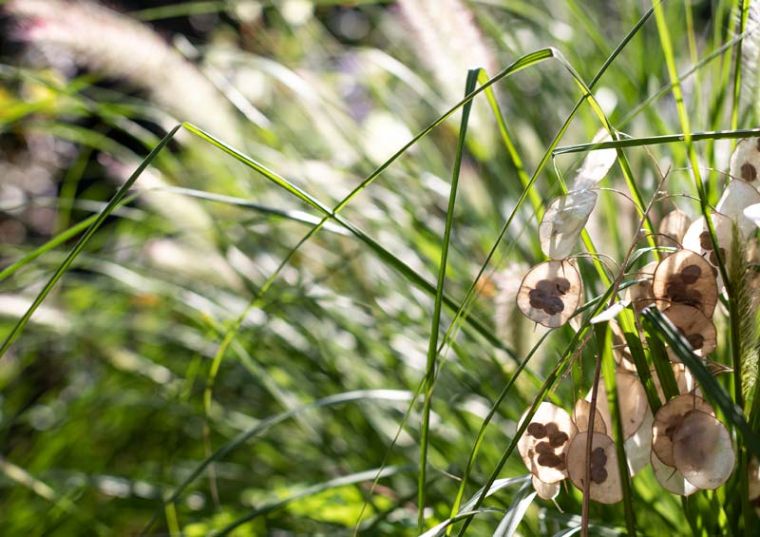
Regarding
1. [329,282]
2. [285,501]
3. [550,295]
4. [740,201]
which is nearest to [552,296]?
[550,295]

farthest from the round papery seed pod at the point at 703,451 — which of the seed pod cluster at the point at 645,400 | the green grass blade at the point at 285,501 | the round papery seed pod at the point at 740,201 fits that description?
the green grass blade at the point at 285,501

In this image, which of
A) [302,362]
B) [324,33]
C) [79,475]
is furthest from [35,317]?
[324,33]

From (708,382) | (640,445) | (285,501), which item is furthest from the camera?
(285,501)

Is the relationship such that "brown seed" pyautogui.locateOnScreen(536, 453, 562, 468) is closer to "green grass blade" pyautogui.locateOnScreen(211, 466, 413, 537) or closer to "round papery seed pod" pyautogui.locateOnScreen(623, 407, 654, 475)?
"round papery seed pod" pyautogui.locateOnScreen(623, 407, 654, 475)

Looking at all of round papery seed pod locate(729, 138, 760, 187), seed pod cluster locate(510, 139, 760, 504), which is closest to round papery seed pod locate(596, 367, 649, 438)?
seed pod cluster locate(510, 139, 760, 504)

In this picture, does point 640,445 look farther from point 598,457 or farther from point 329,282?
point 329,282
